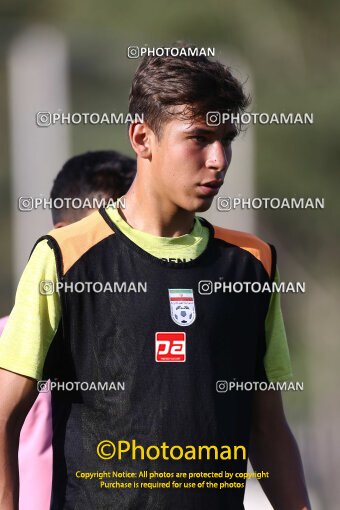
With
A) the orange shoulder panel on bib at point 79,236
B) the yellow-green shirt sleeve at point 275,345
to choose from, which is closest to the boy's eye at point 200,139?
the orange shoulder panel on bib at point 79,236

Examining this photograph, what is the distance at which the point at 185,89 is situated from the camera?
1739mm

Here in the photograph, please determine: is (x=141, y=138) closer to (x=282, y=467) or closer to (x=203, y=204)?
(x=203, y=204)

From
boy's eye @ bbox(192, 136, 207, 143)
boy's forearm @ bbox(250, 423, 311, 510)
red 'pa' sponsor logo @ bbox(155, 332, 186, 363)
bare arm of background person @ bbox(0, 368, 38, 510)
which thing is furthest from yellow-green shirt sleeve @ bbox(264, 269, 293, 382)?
bare arm of background person @ bbox(0, 368, 38, 510)

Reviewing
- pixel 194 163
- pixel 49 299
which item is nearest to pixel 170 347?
pixel 49 299

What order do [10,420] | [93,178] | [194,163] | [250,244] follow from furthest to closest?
[93,178]
[250,244]
[194,163]
[10,420]

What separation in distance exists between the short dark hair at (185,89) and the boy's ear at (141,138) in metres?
0.01

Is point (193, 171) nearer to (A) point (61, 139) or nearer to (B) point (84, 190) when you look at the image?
(B) point (84, 190)

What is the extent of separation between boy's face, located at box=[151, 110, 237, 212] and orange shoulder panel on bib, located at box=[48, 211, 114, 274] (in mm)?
138

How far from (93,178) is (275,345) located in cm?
77

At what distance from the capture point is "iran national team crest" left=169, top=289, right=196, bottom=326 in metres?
1.68

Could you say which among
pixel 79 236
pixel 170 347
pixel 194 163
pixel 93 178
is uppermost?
pixel 93 178

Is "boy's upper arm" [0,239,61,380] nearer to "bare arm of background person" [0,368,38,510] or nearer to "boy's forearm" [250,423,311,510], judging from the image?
"bare arm of background person" [0,368,38,510]

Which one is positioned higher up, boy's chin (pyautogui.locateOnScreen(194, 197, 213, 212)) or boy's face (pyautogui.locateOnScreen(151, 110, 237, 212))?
boy's face (pyautogui.locateOnScreen(151, 110, 237, 212))

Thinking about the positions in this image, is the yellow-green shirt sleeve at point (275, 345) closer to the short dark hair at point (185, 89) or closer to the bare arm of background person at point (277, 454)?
the bare arm of background person at point (277, 454)
